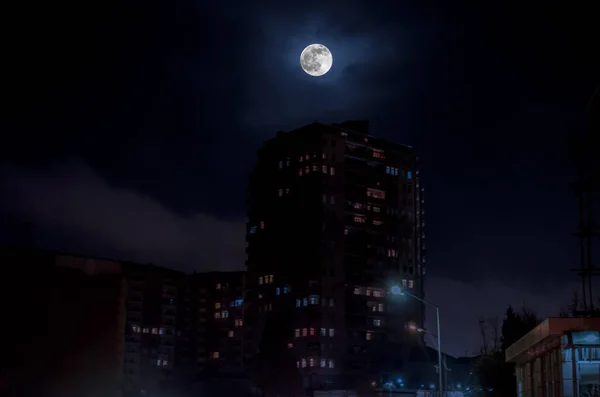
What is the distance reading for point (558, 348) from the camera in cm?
2667

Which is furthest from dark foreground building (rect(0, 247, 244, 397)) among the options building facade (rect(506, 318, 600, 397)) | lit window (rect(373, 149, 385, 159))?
lit window (rect(373, 149, 385, 159))

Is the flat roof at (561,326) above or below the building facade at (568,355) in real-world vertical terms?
above

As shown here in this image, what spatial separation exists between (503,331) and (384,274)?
59532mm

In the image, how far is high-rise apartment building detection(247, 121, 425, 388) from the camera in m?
124

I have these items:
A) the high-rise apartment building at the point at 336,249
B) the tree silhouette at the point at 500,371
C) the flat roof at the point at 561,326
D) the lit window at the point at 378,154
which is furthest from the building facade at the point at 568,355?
the lit window at the point at 378,154

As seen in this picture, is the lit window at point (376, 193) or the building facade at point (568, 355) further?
the lit window at point (376, 193)

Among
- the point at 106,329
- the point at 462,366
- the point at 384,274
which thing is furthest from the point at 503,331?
the point at 462,366

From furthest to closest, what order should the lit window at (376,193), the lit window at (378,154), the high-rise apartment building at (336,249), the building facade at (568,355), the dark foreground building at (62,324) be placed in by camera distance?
1. the lit window at (378,154)
2. the lit window at (376,193)
3. the high-rise apartment building at (336,249)
4. the dark foreground building at (62,324)
5. the building facade at (568,355)

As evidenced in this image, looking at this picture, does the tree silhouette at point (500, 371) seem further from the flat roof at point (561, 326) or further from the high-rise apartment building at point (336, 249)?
the high-rise apartment building at point (336, 249)

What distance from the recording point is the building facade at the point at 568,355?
80.1ft

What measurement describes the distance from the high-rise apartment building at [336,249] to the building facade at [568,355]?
90.9m

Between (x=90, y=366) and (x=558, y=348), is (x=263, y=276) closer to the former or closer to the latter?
(x=90, y=366)

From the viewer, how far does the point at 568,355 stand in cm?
2611

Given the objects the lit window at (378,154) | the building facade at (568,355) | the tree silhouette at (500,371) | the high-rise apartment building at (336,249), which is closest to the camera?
the building facade at (568,355)
